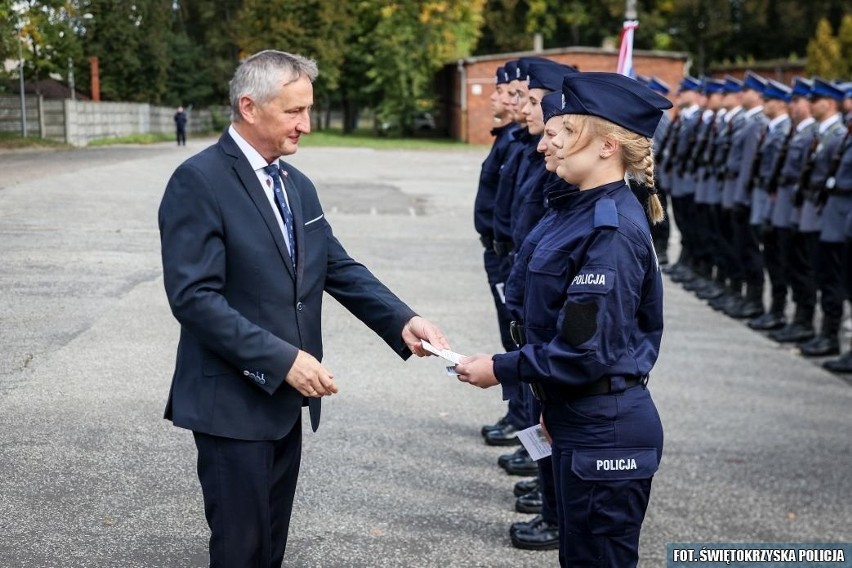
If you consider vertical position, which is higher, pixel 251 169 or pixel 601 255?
pixel 251 169

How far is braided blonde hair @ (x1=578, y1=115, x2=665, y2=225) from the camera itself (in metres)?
Answer: 3.55

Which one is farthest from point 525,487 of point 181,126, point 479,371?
point 181,126

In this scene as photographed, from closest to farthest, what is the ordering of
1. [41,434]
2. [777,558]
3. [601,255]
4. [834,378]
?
[601,255] → [777,558] → [41,434] → [834,378]

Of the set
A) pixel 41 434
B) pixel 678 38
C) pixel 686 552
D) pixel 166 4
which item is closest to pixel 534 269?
pixel 686 552

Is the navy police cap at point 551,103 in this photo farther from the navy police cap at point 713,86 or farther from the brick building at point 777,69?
the brick building at point 777,69

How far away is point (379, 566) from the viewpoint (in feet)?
16.3

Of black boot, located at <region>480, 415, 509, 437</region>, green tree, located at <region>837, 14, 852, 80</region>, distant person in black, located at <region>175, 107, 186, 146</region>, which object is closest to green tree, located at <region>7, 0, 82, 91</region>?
black boot, located at <region>480, 415, 509, 437</region>

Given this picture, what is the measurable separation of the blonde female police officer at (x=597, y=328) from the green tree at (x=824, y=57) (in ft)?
165

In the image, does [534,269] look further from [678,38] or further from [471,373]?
[678,38]

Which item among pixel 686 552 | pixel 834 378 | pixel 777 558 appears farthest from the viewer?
pixel 834 378

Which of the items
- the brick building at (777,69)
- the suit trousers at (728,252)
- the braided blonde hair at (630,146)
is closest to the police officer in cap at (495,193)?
the braided blonde hair at (630,146)

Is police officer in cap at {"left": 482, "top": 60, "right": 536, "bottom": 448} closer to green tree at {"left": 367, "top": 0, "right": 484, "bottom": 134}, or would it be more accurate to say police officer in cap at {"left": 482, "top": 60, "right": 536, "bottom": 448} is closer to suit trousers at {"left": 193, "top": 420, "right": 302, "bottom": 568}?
suit trousers at {"left": 193, "top": 420, "right": 302, "bottom": 568}

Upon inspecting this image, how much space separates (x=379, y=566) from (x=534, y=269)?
1.92m

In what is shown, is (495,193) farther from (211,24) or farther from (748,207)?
(211,24)
